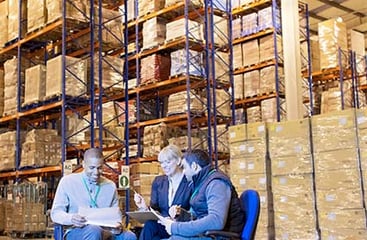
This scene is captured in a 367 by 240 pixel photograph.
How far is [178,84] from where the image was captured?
37.7 feet

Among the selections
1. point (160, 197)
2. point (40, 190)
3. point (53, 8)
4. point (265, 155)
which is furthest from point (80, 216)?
point (53, 8)

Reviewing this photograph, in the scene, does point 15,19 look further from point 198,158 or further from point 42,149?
point 198,158

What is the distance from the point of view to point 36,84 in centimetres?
1011

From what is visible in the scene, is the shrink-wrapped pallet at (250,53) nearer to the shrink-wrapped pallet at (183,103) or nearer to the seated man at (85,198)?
the shrink-wrapped pallet at (183,103)

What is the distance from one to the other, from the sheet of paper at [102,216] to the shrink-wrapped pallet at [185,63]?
5.96m

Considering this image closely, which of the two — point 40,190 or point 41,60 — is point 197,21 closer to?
point 41,60

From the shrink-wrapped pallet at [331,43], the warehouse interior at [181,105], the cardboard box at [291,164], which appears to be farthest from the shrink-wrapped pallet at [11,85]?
the shrink-wrapped pallet at [331,43]

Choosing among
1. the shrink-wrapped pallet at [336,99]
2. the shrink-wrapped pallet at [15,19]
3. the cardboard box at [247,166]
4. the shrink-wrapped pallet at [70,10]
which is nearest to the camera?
the cardboard box at [247,166]

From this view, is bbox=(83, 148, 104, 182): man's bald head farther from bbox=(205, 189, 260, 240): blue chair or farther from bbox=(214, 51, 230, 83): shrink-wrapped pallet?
bbox=(214, 51, 230, 83): shrink-wrapped pallet

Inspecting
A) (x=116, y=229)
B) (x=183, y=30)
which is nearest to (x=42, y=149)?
(x=183, y=30)

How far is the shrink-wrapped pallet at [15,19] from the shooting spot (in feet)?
36.4

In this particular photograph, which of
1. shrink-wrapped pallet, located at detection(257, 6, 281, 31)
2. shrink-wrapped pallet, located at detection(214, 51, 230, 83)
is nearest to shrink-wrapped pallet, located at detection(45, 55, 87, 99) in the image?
shrink-wrapped pallet, located at detection(214, 51, 230, 83)

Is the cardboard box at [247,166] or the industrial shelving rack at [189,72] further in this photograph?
the industrial shelving rack at [189,72]

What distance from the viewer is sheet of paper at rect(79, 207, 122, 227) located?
15.8 feet
